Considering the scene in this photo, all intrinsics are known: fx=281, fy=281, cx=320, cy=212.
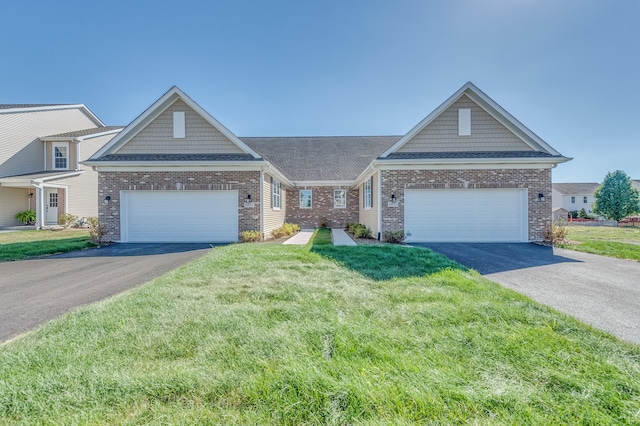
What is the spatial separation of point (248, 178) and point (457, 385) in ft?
34.4

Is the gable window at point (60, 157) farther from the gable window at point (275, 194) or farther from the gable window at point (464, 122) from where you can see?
the gable window at point (464, 122)

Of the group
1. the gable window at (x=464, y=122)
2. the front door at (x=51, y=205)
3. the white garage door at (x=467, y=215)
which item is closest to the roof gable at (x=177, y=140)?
the white garage door at (x=467, y=215)

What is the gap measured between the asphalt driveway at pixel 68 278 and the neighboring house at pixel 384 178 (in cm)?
222

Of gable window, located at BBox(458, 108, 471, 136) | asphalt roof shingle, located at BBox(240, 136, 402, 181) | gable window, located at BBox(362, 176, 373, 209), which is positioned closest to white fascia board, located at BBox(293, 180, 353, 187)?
asphalt roof shingle, located at BBox(240, 136, 402, 181)

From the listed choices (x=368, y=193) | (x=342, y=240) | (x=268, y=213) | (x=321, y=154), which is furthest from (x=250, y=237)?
(x=321, y=154)

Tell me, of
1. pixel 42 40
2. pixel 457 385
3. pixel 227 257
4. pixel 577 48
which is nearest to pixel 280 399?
pixel 457 385

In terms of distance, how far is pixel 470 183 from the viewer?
Answer: 36.2 feet

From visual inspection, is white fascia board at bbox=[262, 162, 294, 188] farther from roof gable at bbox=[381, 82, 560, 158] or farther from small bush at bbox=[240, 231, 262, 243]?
roof gable at bbox=[381, 82, 560, 158]

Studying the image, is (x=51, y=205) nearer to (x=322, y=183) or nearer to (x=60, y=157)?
(x=60, y=157)

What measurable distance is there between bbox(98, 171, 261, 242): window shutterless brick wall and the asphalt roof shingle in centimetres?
710

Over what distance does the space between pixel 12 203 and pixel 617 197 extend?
53983 millimetres

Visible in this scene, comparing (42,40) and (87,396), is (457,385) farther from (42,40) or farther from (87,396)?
(42,40)

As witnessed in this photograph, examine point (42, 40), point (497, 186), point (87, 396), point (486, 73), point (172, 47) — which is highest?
point (42, 40)

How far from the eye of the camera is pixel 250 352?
8.84ft
